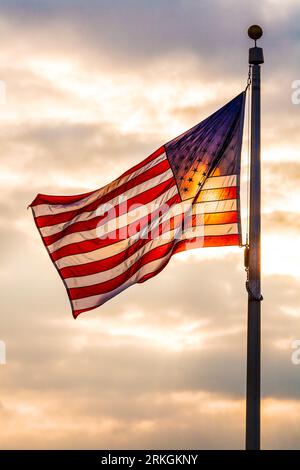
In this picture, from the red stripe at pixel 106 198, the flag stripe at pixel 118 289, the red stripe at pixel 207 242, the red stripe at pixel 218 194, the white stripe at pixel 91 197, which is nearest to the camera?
the red stripe at pixel 207 242

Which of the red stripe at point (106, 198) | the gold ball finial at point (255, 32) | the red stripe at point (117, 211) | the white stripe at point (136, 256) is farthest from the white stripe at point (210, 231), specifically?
the gold ball finial at point (255, 32)

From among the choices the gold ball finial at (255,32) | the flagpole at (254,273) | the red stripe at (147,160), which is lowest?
the flagpole at (254,273)

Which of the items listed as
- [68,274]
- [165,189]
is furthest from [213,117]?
[68,274]

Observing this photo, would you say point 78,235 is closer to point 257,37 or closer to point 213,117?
point 213,117

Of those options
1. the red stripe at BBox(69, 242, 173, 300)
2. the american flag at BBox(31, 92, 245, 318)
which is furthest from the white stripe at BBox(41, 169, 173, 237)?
the red stripe at BBox(69, 242, 173, 300)

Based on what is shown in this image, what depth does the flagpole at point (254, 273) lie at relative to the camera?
20.4 m

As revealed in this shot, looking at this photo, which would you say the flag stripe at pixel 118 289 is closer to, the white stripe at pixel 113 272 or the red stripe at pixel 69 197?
the white stripe at pixel 113 272

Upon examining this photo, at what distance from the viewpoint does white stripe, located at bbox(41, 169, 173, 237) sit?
24688 mm

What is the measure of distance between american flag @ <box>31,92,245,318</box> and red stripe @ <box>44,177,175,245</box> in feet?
0.09

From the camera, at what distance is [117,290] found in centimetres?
2450

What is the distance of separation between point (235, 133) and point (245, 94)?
3.30 feet

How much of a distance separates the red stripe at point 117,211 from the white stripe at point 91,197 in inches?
19.6

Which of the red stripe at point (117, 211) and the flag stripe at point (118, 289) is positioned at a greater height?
the red stripe at point (117, 211)
